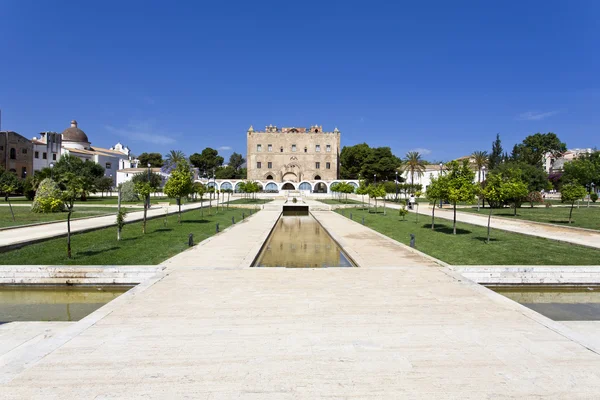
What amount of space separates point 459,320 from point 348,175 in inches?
2893

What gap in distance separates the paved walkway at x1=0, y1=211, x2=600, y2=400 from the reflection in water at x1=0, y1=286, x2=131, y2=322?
101 cm

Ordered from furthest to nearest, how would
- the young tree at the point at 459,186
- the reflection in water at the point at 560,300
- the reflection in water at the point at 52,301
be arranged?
the young tree at the point at 459,186
the reflection in water at the point at 560,300
the reflection in water at the point at 52,301

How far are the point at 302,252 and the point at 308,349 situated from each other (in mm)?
8610

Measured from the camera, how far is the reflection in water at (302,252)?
426 inches

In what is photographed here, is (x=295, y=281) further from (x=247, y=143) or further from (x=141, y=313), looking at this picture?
(x=247, y=143)

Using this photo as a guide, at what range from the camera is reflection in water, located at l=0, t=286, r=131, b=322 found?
20.7 feet

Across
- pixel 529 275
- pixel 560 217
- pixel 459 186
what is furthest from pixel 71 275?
pixel 560 217

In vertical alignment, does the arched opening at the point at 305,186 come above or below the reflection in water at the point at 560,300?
above

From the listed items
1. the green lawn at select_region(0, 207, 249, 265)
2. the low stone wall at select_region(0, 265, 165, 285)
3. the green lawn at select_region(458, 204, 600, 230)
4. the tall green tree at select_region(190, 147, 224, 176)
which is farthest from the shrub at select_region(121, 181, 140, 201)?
the tall green tree at select_region(190, 147, 224, 176)

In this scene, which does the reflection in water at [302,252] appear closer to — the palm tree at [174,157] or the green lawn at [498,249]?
the green lawn at [498,249]

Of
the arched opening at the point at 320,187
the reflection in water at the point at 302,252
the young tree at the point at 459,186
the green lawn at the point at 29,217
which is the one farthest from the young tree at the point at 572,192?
the arched opening at the point at 320,187

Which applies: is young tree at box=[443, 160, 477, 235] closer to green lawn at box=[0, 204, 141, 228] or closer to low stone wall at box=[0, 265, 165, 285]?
low stone wall at box=[0, 265, 165, 285]

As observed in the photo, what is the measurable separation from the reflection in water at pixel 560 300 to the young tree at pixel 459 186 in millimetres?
7235

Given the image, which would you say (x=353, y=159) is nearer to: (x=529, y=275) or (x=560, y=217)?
(x=560, y=217)
